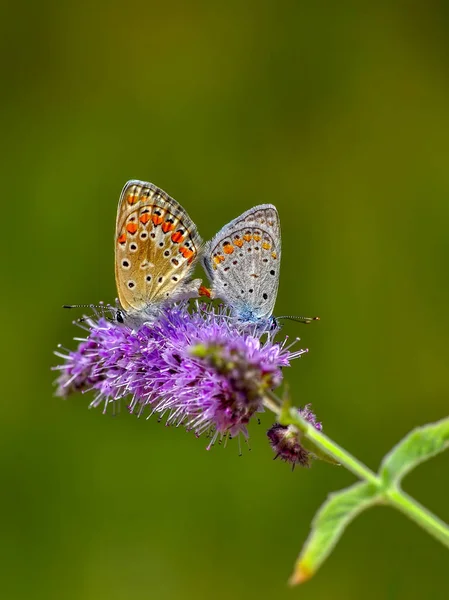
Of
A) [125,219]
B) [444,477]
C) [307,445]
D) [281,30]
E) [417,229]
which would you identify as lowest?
[307,445]

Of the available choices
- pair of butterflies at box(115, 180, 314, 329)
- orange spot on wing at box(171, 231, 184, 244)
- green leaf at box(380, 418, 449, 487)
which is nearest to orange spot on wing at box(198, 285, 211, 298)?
pair of butterflies at box(115, 180, 314, 329)

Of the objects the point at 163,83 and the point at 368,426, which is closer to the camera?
the point at 368,426

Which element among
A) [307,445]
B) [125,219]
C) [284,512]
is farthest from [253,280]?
[284,512]

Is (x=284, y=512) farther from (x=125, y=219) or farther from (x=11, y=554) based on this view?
(x=125, y=219)

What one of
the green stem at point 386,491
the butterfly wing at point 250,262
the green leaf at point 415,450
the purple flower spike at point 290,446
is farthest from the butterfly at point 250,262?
the green leaf at point 415,450

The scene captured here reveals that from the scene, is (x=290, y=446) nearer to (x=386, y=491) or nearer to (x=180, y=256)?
(x=386, y=491)

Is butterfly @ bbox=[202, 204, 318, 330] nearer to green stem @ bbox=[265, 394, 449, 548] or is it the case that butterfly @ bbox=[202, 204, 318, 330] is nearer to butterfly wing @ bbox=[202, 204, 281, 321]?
butterfly wing @ bbox=[202, 204, 281, 321]

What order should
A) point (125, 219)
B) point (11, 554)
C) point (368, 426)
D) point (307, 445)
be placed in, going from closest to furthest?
point (307, 445) → point (125, 219) → point (11, 554) → point (368, 426)
